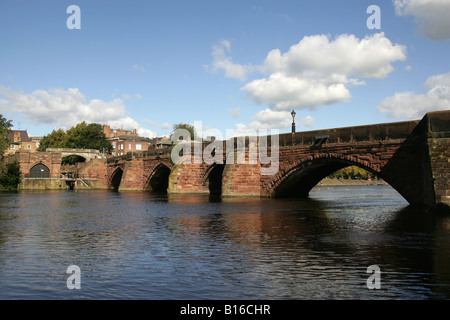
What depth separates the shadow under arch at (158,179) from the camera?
6444 cm

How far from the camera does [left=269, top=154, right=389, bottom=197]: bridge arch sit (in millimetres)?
31703

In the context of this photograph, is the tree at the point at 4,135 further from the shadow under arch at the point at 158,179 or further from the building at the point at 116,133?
the building at the point at 116,133

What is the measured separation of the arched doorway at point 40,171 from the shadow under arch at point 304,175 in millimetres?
69875

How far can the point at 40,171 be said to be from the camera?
3750 inches

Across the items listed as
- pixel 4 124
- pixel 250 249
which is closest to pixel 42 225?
pixel 250 249

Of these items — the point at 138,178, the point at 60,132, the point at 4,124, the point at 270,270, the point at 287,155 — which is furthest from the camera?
the point at 60,132

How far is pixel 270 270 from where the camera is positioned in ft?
34.0

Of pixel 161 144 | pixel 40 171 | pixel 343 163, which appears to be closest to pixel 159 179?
pixel 343 163

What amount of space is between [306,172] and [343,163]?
422 centimetres

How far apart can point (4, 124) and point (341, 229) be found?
81.0 meters

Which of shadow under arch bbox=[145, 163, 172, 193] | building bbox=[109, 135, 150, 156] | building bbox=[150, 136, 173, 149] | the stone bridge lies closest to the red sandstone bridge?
the stone bridge

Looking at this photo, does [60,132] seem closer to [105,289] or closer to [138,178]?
[138,178]

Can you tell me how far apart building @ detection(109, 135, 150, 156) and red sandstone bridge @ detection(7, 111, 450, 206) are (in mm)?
78608

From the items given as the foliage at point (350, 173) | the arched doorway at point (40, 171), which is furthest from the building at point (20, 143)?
the foliage at point (350, 173)
